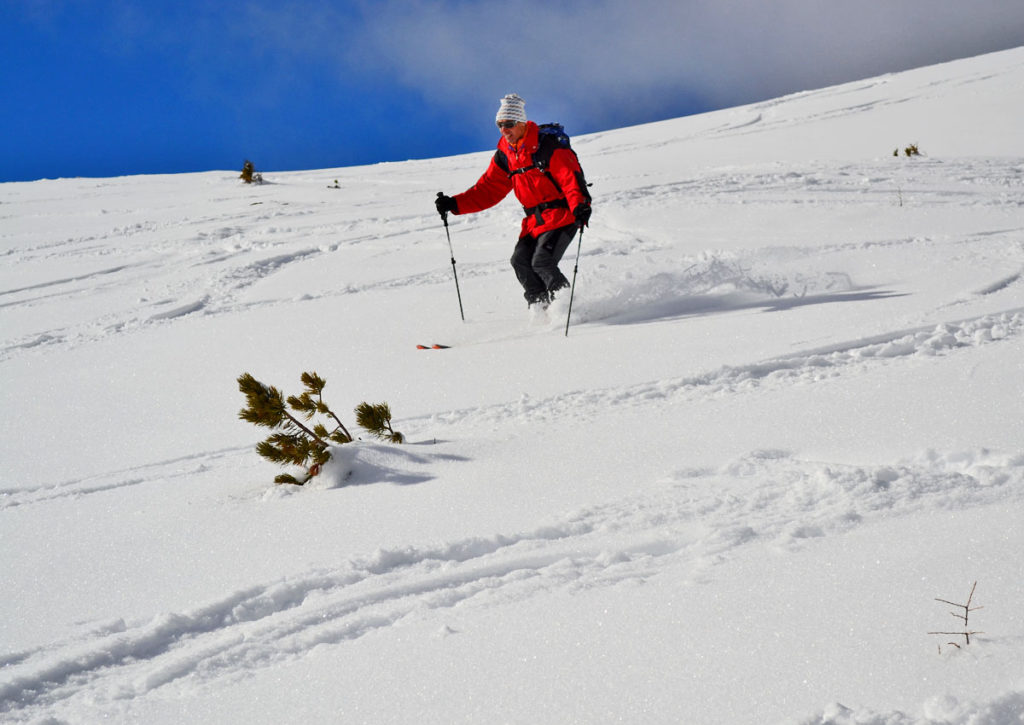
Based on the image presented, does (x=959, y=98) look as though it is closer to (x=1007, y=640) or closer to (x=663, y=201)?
(x=663, y=201)

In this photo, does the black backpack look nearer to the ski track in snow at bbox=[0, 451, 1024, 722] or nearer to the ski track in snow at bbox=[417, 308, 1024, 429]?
the ski track in snow at bbox=[417, 308, 1024, 429]

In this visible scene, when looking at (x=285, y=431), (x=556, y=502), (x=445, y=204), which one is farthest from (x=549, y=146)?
(x=556, y=502)

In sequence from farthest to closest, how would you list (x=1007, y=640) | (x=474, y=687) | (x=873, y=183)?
(x=873, y=183) < (x=474, y=687) < (x=1007, y=640)

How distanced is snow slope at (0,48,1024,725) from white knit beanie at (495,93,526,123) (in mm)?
1476

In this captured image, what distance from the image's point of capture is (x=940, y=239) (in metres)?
7.02

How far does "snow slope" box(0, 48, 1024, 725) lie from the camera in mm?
1720

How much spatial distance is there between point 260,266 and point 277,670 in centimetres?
791

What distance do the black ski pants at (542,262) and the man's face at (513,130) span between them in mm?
753

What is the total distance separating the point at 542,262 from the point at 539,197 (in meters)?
0.51

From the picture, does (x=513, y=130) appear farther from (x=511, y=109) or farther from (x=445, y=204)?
(x=445, y=204)

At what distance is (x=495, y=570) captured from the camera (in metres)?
2.25

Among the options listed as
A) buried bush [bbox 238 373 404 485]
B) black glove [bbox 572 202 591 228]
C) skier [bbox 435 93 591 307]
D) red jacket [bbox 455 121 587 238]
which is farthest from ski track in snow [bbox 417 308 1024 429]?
red jacket [bbox 455 121 587 238]

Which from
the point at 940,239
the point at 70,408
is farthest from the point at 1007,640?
the point at 940,239

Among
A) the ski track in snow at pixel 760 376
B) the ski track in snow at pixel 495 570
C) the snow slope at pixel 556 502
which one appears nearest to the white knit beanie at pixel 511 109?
the snow slope at pixel 556 502
